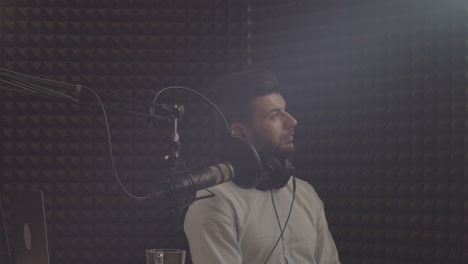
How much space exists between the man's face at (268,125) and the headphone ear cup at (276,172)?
146mm

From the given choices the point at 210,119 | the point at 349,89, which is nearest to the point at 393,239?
the point at 349,89

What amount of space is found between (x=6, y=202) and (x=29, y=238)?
6.19 ft

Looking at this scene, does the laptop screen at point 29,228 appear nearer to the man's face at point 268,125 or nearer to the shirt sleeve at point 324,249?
the man's face at point 268,125

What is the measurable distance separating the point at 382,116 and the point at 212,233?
3.62ft

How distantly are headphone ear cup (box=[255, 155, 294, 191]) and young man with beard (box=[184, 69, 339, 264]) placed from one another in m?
0.02

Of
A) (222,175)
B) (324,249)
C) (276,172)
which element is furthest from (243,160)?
(324,249)

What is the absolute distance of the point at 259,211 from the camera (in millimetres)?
1897

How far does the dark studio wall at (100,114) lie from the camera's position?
2.88 meters

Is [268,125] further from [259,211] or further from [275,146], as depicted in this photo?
[259,211]

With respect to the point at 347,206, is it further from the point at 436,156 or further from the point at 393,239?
the point at 436,156

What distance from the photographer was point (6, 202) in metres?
2.91

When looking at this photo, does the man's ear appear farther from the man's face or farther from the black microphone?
the black microphone

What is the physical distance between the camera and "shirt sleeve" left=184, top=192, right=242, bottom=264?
5.68 ft

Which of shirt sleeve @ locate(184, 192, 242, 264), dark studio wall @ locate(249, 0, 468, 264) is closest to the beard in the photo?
shirt sleeve @ locate(184, 192, 242, 264)
